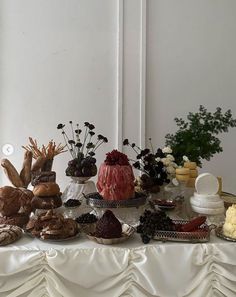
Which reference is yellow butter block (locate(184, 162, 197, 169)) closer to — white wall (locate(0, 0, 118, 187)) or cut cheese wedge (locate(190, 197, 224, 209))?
cut cheese wedge (locate(190, 197, 224, 209))

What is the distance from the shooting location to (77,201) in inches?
44.4

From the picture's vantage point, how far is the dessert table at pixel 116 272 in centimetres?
85

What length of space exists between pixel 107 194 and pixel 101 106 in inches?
41.0

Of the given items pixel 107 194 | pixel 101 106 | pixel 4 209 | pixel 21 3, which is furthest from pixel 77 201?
pixel 21 3

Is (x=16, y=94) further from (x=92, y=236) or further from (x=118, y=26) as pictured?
(x=92, y=236)

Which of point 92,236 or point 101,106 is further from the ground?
point 101,106

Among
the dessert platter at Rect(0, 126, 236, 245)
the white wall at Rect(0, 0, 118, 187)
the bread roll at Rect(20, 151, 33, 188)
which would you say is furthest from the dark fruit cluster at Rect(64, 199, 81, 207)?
the white wall at Rect(0, 0, 118, 187)

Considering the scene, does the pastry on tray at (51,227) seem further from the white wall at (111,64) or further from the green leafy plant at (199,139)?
the white wall at (111,64)

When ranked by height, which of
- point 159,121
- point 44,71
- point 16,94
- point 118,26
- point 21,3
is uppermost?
point 21,3

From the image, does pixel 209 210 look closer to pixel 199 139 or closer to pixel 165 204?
pixel 165 204

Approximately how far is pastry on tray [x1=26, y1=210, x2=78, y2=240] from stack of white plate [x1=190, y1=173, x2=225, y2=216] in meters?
0.40

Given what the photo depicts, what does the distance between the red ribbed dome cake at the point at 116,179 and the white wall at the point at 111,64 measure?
3.01ft

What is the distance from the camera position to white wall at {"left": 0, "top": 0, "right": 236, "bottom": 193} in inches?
77.7

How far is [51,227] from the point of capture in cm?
93
